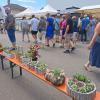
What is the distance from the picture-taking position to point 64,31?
12.2 m

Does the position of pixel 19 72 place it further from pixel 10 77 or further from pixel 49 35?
pixel 49 35

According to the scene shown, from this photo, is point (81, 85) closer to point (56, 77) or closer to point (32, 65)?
point (56, 77)

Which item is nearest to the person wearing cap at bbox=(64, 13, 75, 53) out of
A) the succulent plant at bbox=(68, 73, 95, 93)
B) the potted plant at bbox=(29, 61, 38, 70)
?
the potted plant at bbox=(29, 61, 38, 70)

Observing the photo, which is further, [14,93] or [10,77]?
[10,77]

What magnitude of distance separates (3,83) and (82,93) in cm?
302

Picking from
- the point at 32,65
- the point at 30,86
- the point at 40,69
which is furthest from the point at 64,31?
the point at 40,69

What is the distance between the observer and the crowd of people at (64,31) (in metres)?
6.98

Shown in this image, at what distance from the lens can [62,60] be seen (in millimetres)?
9188

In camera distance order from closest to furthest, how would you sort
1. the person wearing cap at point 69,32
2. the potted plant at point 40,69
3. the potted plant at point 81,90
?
the potted plant at point 81,90
the potted plant at point 40,69
the person wearing cap at point 69,32

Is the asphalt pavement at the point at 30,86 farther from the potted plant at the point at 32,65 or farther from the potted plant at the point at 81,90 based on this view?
the potted plant at the point at 81,90

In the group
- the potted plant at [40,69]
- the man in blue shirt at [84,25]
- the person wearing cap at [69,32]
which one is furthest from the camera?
the man in blue shirt at [84,25]

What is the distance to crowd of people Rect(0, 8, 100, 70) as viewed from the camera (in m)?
6.98

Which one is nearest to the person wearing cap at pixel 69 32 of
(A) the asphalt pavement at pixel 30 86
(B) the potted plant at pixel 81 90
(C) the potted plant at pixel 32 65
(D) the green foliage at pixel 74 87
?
(A) the asphalt pavement at pixel 30 86

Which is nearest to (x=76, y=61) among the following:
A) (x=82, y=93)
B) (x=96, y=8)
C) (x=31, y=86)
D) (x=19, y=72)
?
(x=19, y=72)
